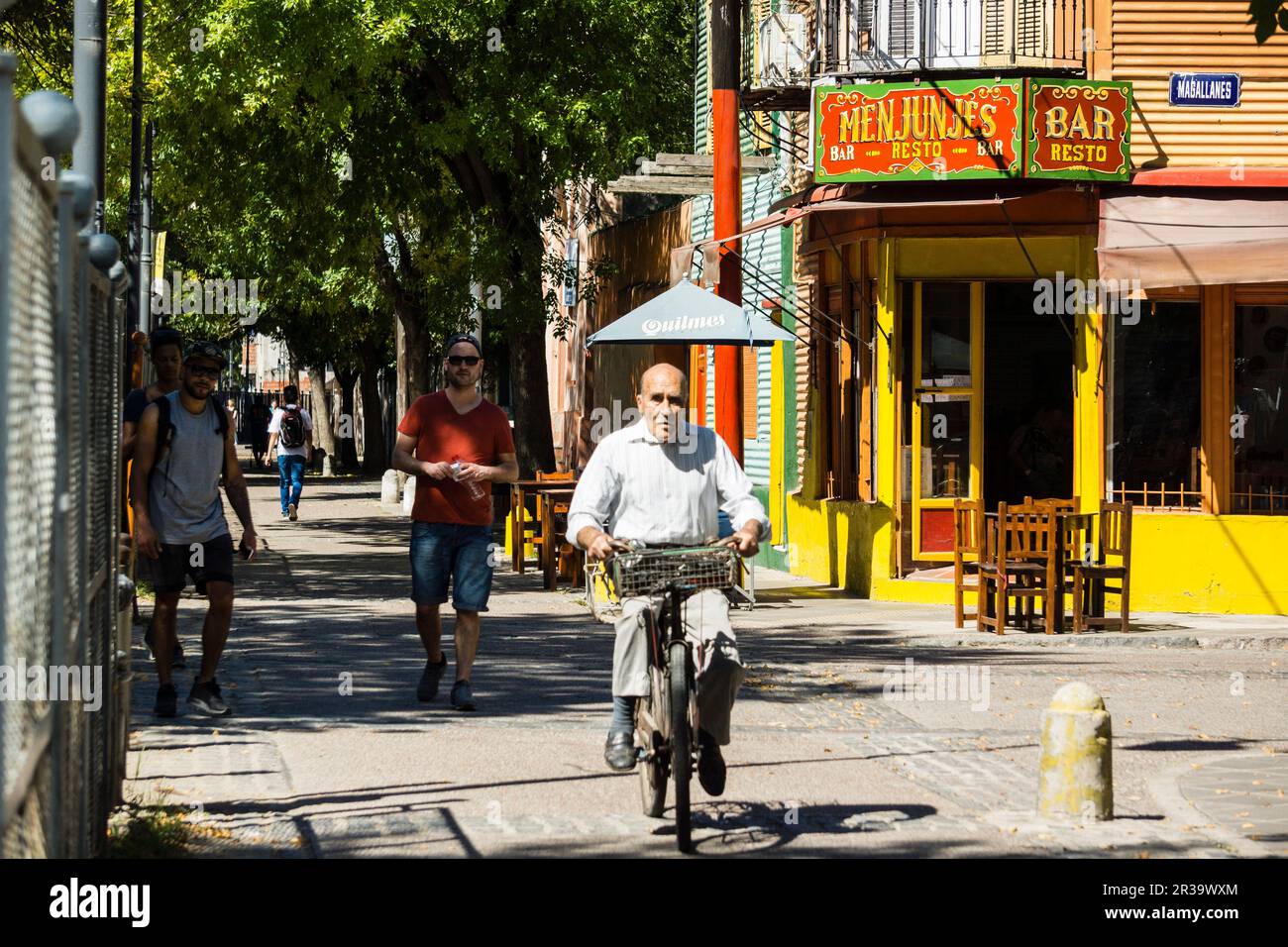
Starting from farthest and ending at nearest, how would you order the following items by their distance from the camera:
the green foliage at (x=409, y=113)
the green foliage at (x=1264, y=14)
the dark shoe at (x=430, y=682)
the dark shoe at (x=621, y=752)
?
the green foliage at (x=409, y=113) < the dark shoe at (x=430, y=682) < the green foliage at (x=1264, y=14) < the dark shoe at (x=621, y=752)

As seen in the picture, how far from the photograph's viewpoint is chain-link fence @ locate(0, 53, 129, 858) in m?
3.59

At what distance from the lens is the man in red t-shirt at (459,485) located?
10.4 meters

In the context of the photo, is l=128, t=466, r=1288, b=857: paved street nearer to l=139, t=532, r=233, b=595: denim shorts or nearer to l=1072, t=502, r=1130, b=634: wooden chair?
l=1072, t=502, r=1130, b=634: wooden chair

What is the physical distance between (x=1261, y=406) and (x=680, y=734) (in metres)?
11.7

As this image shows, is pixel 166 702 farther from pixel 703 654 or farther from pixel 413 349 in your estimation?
pixel 413 349

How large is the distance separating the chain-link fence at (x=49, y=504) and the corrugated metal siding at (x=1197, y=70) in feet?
42.4

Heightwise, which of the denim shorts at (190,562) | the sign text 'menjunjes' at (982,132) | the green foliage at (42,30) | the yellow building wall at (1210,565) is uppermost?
the green foliage at (42,30)

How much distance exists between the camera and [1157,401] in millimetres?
17625

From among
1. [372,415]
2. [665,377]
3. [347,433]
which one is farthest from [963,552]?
[347,433]

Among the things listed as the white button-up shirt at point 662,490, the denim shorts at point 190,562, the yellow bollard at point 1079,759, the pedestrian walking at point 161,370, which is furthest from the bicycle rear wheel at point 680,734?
the pedestrian walking at point 161,370

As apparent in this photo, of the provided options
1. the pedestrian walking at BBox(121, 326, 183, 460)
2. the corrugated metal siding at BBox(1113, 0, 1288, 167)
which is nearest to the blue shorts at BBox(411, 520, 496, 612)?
the pedestrian walking at BBox(121, 326, 183, 460)

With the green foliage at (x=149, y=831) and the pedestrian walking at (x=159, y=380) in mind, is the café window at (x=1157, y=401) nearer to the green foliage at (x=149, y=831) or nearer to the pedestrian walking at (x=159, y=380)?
the pedestrian walking at (x=159, y=380)
